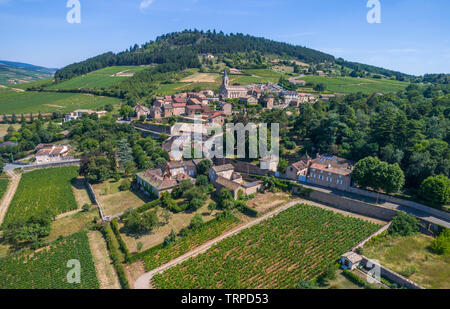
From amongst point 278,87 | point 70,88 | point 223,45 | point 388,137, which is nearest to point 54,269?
point 388,137

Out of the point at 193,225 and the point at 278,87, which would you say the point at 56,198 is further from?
the point at 278,87

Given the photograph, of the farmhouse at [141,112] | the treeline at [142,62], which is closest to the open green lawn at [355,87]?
the treeline at [142,62]

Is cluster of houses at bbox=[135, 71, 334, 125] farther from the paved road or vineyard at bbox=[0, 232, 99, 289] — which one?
vineyard at bbox=[0, 232, 99, 289]

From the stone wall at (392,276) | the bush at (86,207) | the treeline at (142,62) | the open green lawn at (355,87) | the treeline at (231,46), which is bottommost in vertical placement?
the bush at (86,207)

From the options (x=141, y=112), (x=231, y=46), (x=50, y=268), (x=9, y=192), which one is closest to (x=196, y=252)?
(x=50, y=268)

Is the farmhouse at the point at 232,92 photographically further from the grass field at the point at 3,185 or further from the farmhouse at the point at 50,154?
the grass field at the point at 3,185

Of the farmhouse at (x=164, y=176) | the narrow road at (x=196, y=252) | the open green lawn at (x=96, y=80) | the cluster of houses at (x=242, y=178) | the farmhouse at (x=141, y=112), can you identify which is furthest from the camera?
the open green lawn at (x=96, y=80)
